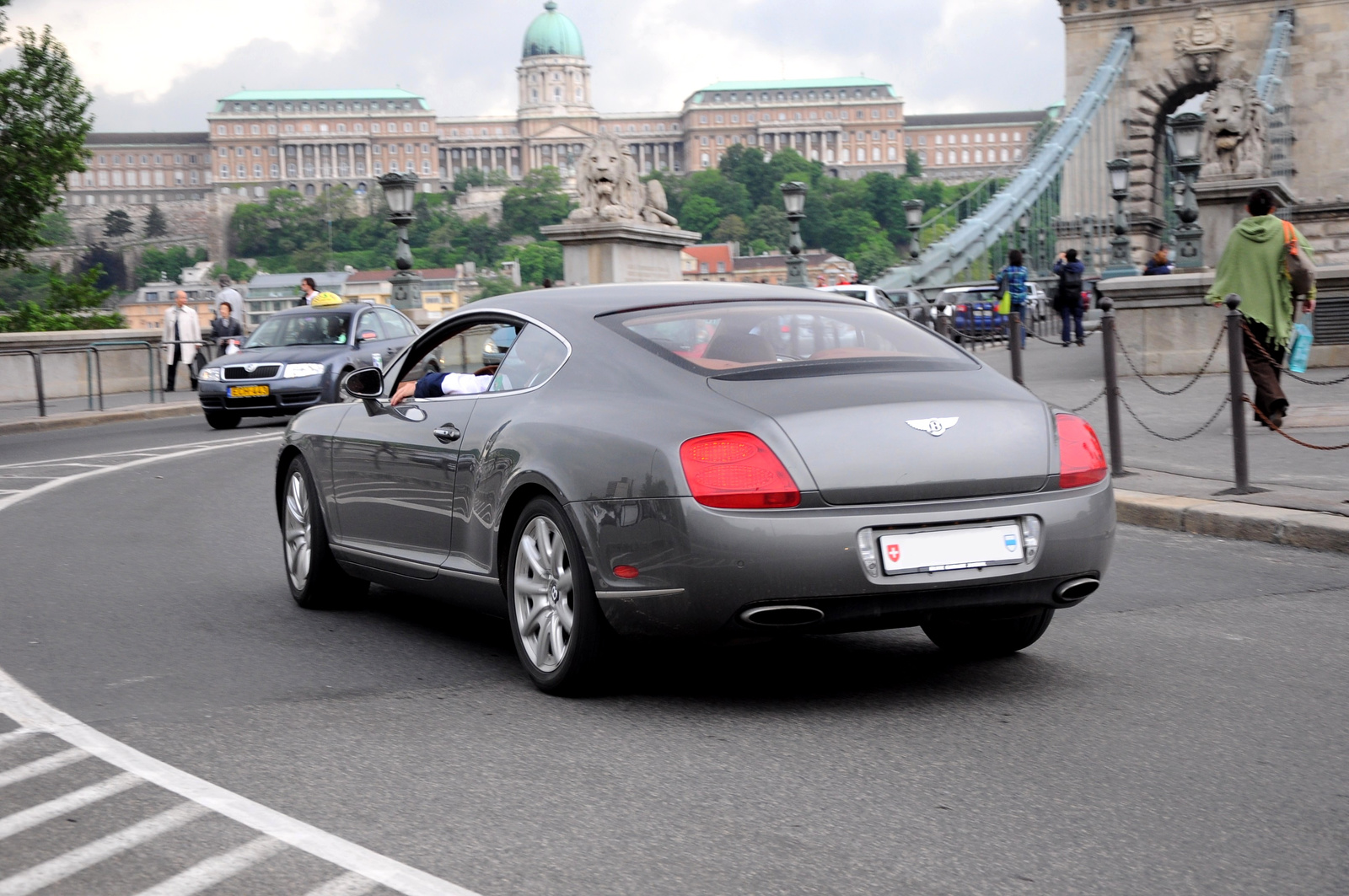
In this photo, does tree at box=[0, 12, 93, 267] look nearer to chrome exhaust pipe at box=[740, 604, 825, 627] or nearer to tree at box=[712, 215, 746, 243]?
chrome exhaust pipe at box=[740, 604, 825, 627]

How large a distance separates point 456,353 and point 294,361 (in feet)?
43.4

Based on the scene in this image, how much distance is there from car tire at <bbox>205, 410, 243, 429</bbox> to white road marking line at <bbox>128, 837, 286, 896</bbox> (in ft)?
54.6

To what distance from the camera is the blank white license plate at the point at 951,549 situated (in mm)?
4641

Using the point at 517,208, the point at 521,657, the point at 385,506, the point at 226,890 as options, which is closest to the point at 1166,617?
the point at 521,657

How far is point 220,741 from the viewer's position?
4.61 metres

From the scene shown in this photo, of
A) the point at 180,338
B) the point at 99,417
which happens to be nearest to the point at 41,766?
the point at 99,417

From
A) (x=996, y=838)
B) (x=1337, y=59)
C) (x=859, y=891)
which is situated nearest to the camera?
(x=859, y=891)

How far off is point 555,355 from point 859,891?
2.64 metres

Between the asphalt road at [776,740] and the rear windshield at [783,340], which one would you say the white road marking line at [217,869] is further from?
the rear windshield at [783,340]

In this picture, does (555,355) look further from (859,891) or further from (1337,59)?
(1337,59)

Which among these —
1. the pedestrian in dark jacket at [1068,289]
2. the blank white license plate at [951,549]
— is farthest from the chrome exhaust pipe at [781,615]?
the pedestrian in dark jacket at [1068,289]

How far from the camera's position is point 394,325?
20.6 meters

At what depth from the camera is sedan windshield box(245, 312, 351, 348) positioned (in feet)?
65.6

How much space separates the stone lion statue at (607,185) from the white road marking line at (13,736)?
27303 millimetres
